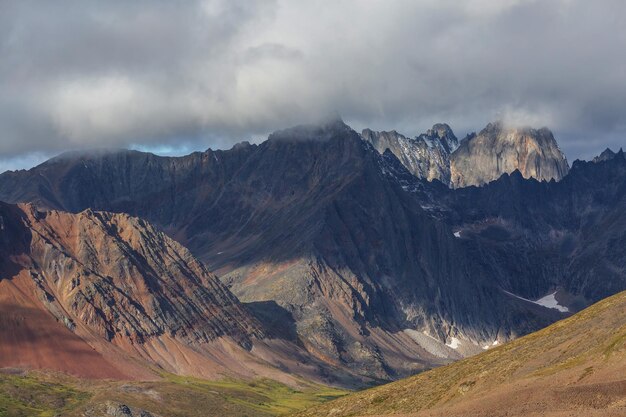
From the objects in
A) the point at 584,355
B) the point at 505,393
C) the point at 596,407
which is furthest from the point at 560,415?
the point at 584,355

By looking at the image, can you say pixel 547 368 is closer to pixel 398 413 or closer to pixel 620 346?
pixel 620 346

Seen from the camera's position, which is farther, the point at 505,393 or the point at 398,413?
the point at 398,413

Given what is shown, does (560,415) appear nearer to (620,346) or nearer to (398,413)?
(620,346)

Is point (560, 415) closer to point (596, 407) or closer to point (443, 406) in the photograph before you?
point (596, 407)

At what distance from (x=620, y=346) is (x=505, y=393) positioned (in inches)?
836

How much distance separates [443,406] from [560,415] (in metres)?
36.4

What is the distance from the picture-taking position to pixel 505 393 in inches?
6924

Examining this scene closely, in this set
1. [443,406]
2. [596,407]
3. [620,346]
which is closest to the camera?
[596,407]

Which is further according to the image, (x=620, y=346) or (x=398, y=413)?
(x=398, y=413)

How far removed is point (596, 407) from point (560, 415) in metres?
5.41

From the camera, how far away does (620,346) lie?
175375 mm

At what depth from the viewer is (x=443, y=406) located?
18688cm

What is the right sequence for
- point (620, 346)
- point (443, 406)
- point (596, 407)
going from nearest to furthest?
point (596, 407), point (620, 346), point (443, 406)

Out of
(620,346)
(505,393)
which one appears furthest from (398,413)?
(620,346)
